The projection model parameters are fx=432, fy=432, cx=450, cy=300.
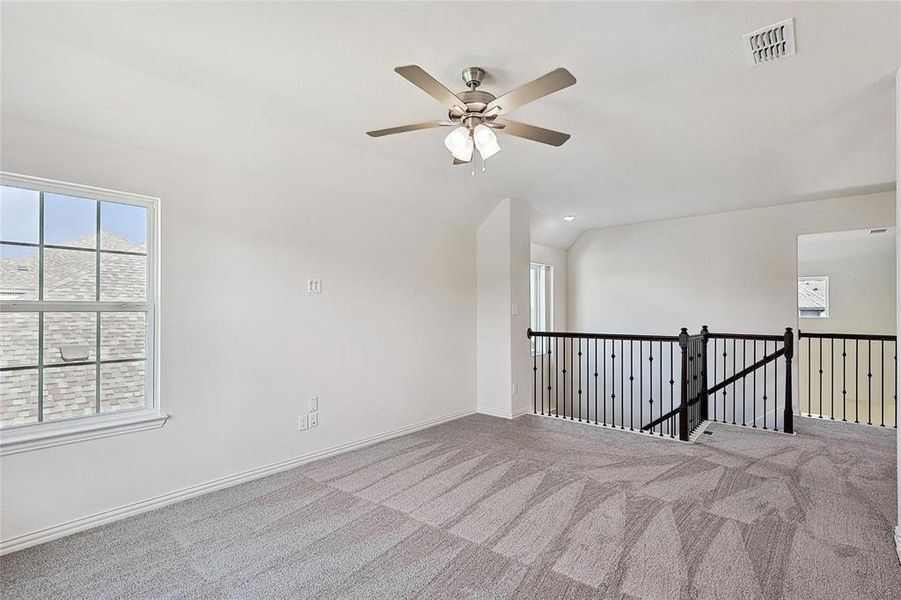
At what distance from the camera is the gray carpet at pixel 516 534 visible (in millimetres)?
1937

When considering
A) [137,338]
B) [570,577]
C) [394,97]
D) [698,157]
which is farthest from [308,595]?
[698,157]

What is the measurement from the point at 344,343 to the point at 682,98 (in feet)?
9.89

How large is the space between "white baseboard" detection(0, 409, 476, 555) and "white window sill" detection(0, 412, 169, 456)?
44 centimetres

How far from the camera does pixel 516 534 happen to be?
7.70 feet

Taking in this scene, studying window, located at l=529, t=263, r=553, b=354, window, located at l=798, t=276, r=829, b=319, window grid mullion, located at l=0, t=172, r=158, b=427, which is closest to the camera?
window grid mullion, located at l=0, t=172, r=158, b=427

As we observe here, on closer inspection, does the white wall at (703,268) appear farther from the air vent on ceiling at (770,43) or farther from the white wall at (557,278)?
the air vent on ceiling at (770,43)

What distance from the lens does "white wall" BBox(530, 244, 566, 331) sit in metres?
6.66

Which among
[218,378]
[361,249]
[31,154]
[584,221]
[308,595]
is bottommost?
[308,595]

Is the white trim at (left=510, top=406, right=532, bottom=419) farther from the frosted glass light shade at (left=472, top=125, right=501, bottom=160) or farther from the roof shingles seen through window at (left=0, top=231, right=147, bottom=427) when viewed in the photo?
the roof shingles seen through window at (left=0, top=231, right=147, bottom=427)

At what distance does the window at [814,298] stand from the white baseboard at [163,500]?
7202 mm

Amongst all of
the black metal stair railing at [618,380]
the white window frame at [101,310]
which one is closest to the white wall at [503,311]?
the black metal stair railing at [618,380]

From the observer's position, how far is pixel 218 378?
2.95 meters

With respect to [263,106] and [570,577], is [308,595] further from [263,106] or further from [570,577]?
[263,106]

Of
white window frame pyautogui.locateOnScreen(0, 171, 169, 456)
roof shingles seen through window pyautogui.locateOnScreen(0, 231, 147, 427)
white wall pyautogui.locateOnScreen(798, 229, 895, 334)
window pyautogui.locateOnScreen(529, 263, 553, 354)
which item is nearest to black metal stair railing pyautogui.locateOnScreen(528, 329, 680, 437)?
window pyautogui.locateOnScreen(529, 263, 553, 354)
